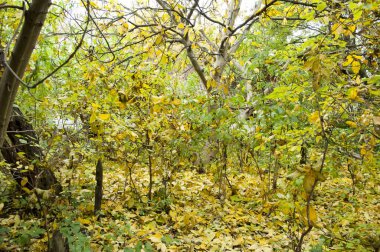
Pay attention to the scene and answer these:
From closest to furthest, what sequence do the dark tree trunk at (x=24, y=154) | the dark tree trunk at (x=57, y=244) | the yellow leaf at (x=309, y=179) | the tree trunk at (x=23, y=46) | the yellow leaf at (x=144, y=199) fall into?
the tree trunk at (x=23, y=46) → the yellow leaf at (x=309, y=179) → the dark tree trunk at (x=57, y=244) → the dark tree trunk at (x=24, y=154) → the yellow leaf at (x=144, y=199)

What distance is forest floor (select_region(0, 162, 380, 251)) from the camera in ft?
9.61

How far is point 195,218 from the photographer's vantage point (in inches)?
154

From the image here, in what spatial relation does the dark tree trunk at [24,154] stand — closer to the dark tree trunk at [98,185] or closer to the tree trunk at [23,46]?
the dark tree trunk at [98,185]

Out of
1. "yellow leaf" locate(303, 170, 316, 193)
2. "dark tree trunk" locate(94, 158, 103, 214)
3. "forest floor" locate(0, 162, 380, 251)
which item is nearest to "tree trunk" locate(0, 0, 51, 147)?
"yellow leaf" locate(303, 170, 316, 193)

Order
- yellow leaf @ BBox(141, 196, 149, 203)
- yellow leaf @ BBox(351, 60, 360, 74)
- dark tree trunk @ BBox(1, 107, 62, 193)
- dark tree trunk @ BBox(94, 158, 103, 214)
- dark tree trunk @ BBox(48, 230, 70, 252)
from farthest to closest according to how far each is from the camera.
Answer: yellow leaf @ BBox(141, 196, 149, 203)
dark tree trunk @ BBox(94, 158, 103, 214)
dark tree trunk @ BBox(1, 107, 62, 193)
dark tree trunk @ BBox(48, 230, 70, 252)
yellow leaf @ BBox(351, 60, 360, 74)

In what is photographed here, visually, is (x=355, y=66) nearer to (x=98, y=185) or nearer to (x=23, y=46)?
(x=23, y=46)

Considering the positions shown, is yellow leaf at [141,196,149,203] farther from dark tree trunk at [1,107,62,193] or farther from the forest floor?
dark tree trunk at [1,107,62,193]

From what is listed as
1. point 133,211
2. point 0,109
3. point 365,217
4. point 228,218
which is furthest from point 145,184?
→ point 0,109

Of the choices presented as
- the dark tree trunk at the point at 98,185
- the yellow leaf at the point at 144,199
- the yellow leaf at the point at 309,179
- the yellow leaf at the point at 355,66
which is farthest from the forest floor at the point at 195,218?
the yellow leaf at the point at 355,66

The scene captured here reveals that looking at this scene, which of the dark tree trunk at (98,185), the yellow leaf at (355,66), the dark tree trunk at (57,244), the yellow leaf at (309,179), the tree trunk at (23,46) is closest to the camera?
the tree trunk at (23,46)

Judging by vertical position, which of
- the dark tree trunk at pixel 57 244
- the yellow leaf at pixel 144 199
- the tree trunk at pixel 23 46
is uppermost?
the tree trunk at pixel 23 46

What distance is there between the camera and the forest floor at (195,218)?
2928 mm

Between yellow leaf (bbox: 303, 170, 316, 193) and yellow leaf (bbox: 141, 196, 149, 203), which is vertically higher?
yellow leaf (bbox: 303, 170, 316, 193)

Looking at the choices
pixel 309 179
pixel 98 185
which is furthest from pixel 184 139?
pixel 309 179
